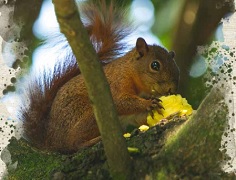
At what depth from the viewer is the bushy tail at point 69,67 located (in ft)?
9.44

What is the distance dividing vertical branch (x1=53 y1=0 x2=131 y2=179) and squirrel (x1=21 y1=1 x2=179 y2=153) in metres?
0.88

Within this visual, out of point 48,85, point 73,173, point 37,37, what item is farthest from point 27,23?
point 73,173

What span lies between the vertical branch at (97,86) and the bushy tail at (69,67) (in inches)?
43.0

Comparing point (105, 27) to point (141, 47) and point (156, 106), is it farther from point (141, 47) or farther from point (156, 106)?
point (156, 106)

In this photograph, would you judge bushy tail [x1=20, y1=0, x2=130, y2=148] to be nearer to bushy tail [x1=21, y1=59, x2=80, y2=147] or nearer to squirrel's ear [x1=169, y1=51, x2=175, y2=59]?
bushy tail [x1=21, y1=59, x2=80, y2=147]

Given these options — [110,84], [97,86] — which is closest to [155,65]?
[110,84]

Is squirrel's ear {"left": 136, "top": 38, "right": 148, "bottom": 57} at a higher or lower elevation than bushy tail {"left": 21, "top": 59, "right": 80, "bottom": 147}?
higher

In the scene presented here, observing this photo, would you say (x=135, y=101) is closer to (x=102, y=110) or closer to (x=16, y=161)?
(x=16, y=161)

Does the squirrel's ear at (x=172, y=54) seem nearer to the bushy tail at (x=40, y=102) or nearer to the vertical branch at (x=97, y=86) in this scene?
the bushy tail at (x=40, y=102)

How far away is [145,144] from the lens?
1.95 m

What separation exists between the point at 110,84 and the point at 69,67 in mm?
281

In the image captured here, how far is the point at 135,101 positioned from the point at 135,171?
1192 millimetres

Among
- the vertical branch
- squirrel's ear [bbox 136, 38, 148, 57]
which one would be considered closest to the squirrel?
squirrel's ear [bbox 136, 38, 148, 57]

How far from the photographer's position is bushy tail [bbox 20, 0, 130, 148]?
2.88m
